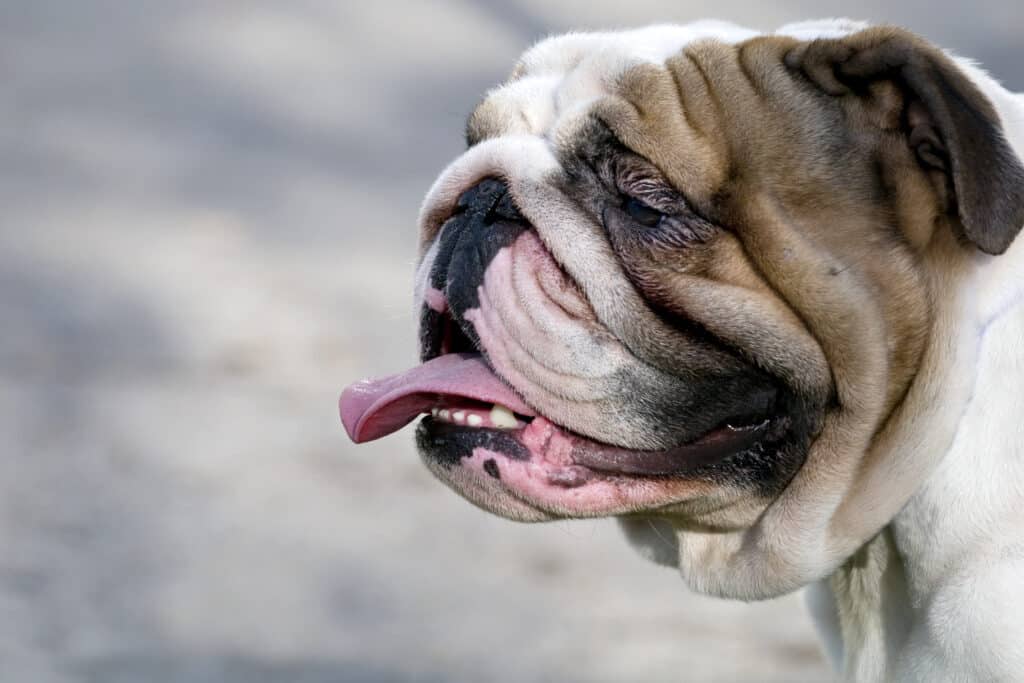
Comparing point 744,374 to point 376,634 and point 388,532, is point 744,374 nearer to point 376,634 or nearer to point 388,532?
point 376,634

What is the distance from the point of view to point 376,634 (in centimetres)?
397

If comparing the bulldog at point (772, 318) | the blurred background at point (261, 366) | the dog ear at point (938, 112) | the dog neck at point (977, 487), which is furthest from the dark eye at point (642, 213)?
the blurred background at point (261, 366)

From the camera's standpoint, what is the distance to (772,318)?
2.41 metres

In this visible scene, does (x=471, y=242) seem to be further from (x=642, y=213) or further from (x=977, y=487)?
(x=977, y=487)

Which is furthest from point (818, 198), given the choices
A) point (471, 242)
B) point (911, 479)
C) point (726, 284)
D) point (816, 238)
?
point (471, 242)

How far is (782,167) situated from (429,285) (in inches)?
26.0

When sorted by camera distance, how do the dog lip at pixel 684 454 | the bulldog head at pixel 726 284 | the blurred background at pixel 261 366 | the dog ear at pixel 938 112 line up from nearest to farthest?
1. the dog ear at pixel 938 112
2. the bulldog head at pixel 726 284
3. the dog lip at pixel 684 454
4. the blurred background at pixel 261 366

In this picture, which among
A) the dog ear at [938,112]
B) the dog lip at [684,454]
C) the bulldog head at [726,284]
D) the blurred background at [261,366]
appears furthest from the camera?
the blurred background at [261,366]

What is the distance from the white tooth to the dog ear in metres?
0.75

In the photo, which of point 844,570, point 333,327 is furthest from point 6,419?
point 844,570

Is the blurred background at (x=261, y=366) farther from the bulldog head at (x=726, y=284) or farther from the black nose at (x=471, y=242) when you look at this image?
the bulldog head at (x=726, y=284)

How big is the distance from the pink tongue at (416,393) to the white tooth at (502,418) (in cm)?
2

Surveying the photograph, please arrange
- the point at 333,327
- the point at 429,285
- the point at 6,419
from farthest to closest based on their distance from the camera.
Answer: the point at 333,327 < the point at 6,419 < the point at 429,285

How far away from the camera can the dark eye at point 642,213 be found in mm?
2477
